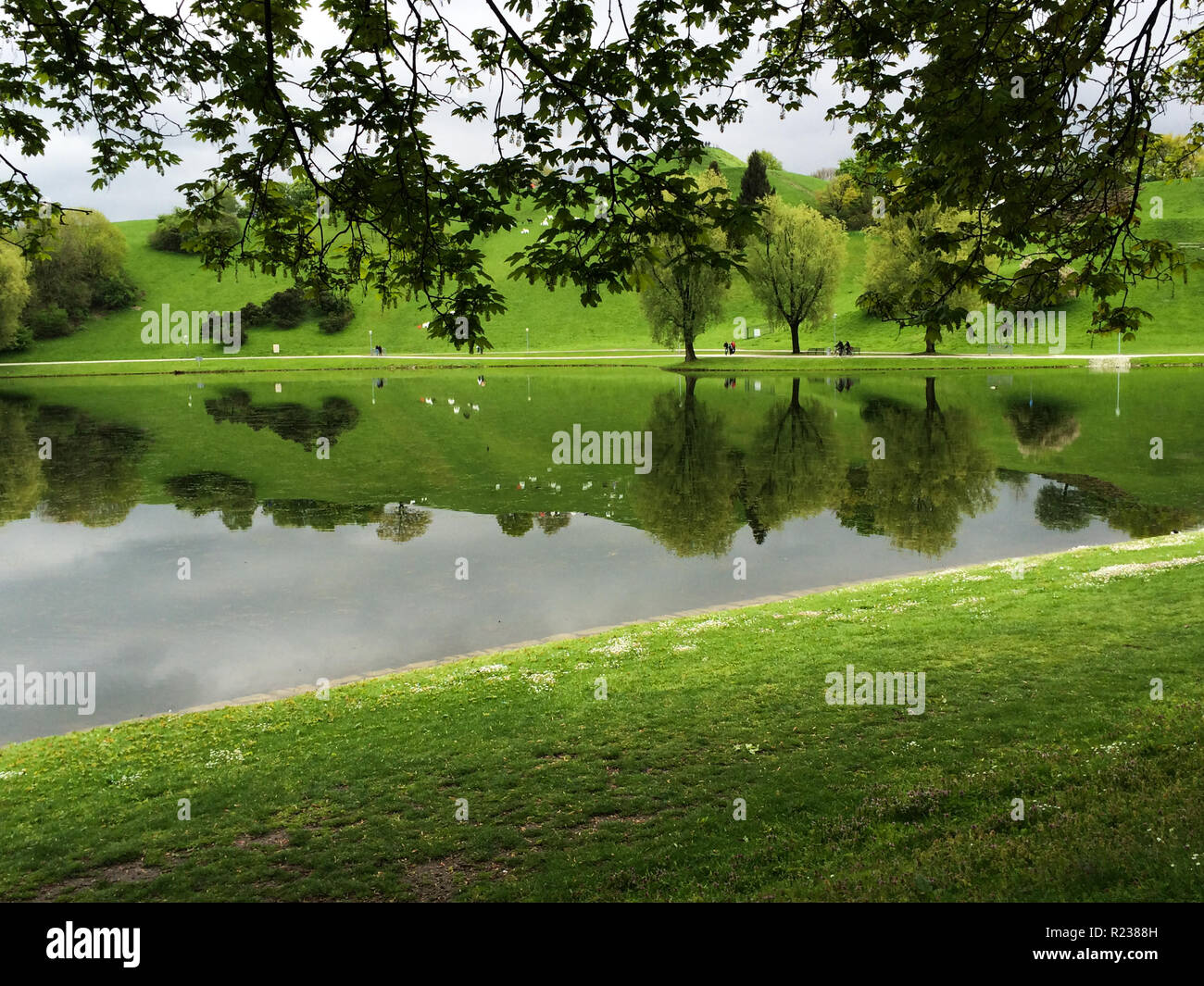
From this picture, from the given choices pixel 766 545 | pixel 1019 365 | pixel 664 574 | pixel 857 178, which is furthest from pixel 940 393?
pixel 857 178

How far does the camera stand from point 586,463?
38188 millimetres

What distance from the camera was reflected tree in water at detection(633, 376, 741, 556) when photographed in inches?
1013

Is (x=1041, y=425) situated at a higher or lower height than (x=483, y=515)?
higher

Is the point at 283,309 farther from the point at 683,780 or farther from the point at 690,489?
the point at 683,780

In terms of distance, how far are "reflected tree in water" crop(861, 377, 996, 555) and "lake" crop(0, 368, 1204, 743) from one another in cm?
14

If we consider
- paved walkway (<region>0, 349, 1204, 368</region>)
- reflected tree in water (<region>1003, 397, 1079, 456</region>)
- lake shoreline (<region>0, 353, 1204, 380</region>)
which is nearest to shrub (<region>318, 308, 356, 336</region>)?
paved walkway (<region>0, 349, 1204, 368</region>)

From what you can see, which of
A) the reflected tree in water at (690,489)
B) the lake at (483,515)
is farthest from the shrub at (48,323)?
the reflected tree in water at (690,489)

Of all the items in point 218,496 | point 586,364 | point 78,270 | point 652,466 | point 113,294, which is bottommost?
point 218,496

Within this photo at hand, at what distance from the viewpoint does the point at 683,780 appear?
9.40 meters

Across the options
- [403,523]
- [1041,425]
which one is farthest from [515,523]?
Result: [1041,425]

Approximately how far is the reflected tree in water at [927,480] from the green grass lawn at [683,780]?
1067cm

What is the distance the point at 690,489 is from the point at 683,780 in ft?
75.3

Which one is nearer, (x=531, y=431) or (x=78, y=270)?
(x=531, y=431)

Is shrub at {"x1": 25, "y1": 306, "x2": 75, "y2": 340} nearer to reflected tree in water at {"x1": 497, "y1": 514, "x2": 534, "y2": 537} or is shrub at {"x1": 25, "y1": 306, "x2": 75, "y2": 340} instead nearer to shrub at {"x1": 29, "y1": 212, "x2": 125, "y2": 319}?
shrub at {"x1": 29, "y1": 212, "x2": 125, "y2": 319}
